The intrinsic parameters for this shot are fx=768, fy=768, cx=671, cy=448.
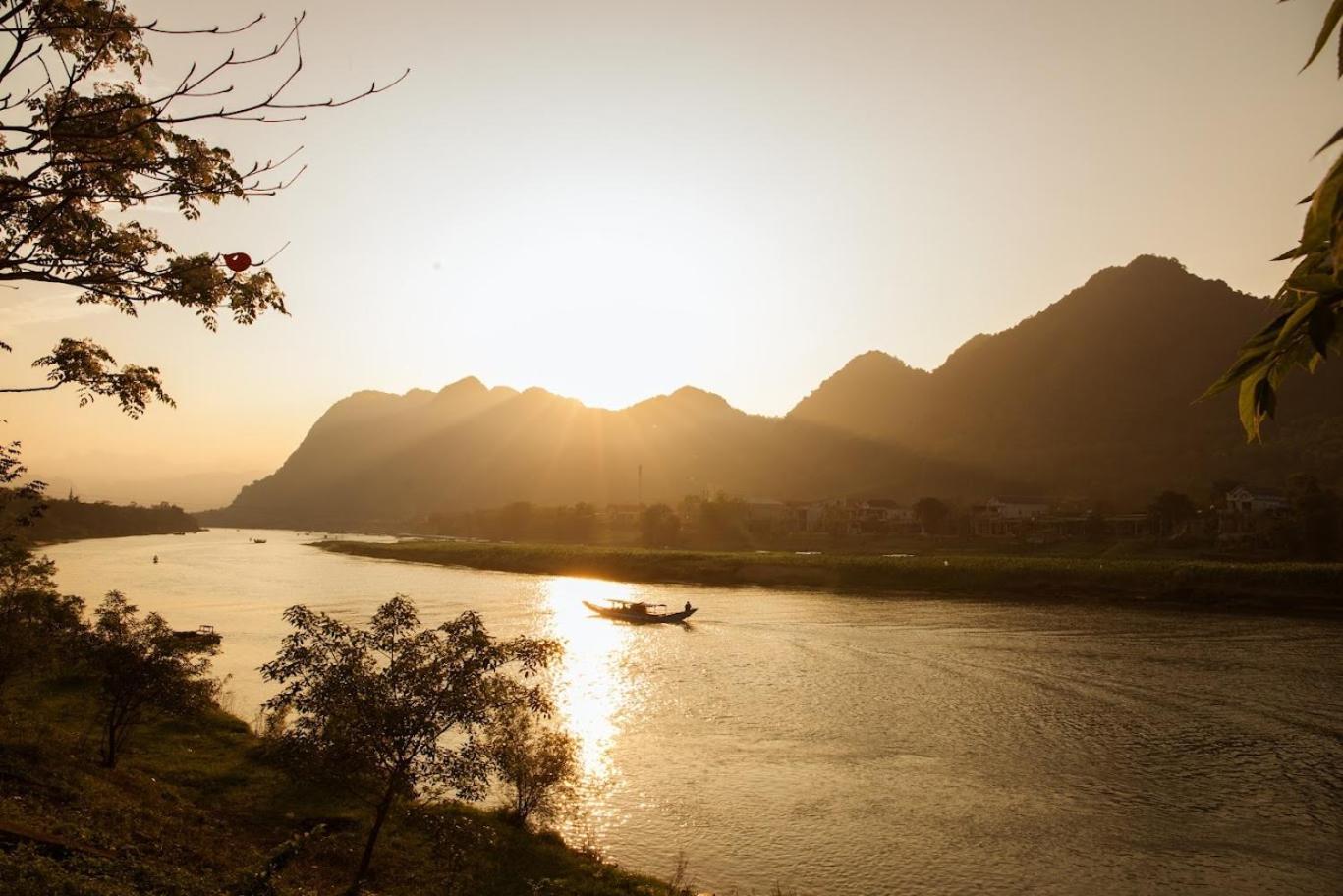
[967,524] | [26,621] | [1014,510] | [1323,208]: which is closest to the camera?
[1323,208]

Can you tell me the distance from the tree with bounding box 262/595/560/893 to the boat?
44.8 metres

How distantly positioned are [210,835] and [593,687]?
76.0 ft

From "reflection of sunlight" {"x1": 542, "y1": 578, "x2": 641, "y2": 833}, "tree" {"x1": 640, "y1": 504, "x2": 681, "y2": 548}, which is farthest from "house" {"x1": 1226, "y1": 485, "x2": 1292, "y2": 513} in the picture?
"reflection of sunlight" {"x1": 542, "y1": 578, "x2": 641, "y2": 833}

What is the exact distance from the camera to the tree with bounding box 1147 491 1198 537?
336 feet

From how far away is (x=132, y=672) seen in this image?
21703mm

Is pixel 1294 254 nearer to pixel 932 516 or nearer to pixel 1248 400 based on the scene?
pixel 1248 400

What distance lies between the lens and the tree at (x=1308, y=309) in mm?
1746

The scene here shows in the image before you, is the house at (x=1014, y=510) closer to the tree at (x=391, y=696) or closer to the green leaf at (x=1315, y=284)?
the tree at (x=391, y=696)

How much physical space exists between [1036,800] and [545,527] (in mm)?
149491

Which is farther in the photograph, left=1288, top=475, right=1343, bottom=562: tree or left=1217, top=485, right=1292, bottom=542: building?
left=1217, top=485, right=1292, bottom=542: building

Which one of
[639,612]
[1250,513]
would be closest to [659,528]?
[639,612]

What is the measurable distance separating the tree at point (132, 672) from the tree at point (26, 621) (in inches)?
82.2

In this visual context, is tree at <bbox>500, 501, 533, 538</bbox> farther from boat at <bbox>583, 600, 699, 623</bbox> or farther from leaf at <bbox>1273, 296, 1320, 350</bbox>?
leaf at <bbox>1273, 296, 1320, 350</bbox>

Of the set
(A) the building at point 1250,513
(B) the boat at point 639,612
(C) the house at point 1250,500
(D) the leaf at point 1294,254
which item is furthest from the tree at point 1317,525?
(D) the leaf at point 1294,254
